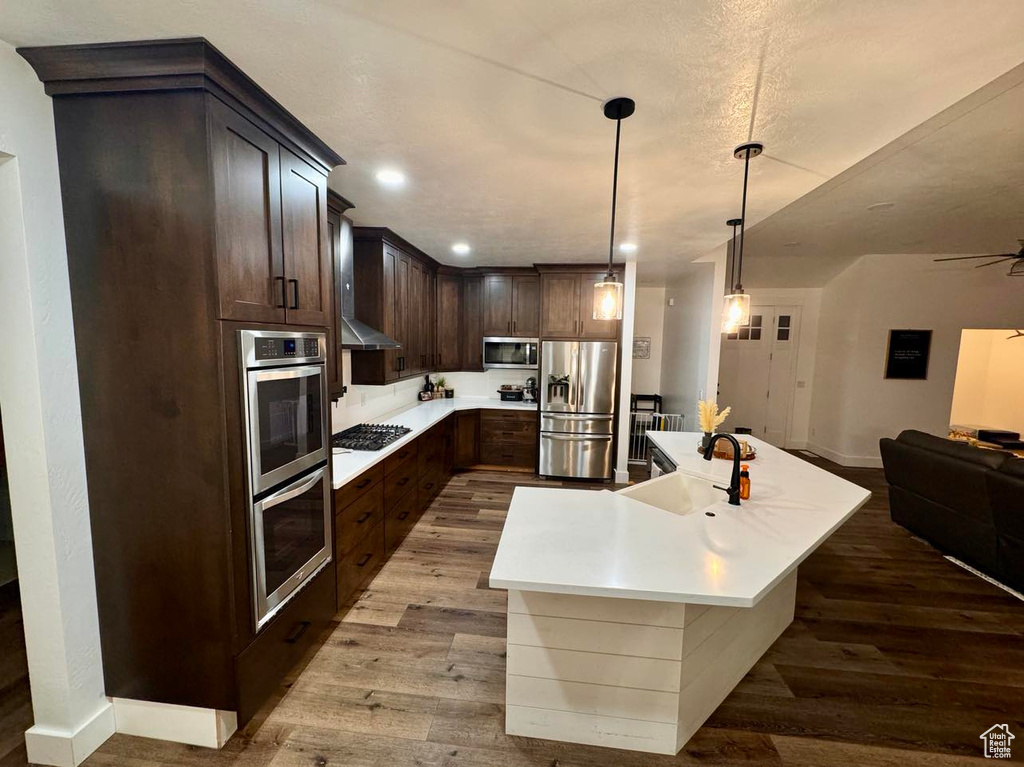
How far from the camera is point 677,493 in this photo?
243 centimetres

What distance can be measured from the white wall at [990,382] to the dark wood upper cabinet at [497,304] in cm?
745

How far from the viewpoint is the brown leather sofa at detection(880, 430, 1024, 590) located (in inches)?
99.0

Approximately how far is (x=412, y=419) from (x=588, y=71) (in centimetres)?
319

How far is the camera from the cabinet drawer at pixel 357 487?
2.14 metres

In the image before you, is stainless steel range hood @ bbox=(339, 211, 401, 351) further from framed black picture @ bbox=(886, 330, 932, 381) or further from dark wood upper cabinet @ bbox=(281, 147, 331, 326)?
framed black picture @ bbox=(886, 330, 932, 381)

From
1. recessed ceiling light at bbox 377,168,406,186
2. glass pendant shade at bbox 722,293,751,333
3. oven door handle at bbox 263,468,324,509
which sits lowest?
oven door handle at bbox 263,468,324,509

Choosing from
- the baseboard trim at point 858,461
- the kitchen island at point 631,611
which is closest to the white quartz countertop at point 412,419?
the kitchen island at point 631,611

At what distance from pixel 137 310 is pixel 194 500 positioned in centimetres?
69

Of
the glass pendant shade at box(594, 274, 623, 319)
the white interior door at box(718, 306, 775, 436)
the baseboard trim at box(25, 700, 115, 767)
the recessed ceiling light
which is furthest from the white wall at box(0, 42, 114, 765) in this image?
the white interior door at box(718, 306, 775, 436)

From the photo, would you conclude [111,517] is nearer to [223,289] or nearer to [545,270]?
[223,289]

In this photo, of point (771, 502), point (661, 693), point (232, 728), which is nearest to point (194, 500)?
point (232, 728)

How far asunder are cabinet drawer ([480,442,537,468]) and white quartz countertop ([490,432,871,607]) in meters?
2.73

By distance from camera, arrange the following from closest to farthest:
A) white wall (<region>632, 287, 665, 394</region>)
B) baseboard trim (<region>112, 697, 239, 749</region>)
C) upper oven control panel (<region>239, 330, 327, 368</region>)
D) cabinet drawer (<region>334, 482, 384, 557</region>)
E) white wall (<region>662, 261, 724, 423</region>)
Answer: upper oven control panel (<region>239, 330, 327, 368</region>) < baseboard trim (<region>112, 697, 239, 749</region>) < cabinet drawer (<region>334, 482, 384, 557</region>) < white wall (<region>662, 261, 724, 423</region>) < white wall (<region>632, 287, 665, 394</region>)

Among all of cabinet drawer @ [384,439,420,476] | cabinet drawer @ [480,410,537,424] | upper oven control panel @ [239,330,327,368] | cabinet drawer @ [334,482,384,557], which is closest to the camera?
upper oven control panel @ [239,330,327,368]
